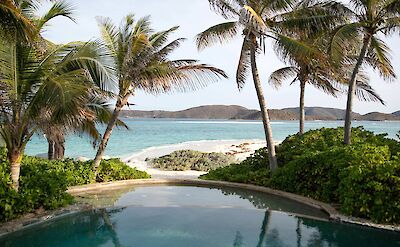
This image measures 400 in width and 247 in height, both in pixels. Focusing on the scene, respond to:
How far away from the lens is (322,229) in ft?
25.2

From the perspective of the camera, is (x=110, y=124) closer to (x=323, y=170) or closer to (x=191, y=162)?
(x=323, y=170)

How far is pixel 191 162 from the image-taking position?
22.7 meters

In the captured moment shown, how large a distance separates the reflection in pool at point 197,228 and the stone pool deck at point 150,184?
0.16 meters

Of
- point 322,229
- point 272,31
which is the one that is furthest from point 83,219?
point 272,31

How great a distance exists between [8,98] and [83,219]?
10.9ft

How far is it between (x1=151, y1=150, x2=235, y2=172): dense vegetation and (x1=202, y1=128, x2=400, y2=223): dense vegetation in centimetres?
728

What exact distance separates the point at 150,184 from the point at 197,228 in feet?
17.3

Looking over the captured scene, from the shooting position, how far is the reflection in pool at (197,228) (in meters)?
6.96

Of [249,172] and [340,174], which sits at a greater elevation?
[340,174]

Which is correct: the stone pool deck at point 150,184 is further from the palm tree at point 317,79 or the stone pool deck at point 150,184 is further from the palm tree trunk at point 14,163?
the palm tree at point 317,79

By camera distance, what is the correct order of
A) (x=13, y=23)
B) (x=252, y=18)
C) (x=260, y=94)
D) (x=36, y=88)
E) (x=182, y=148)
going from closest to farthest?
(x=13, y=23), (x=36, y=88), (x=252, y=18), (x=260, y=94), (x=182, y=148)

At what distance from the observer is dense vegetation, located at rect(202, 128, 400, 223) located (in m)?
7.62

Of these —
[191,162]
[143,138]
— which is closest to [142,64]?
[191,162]

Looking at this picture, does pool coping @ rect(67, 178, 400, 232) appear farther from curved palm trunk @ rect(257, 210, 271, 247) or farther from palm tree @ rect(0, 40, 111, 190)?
palm tree @ rect(0, 40, 111, 190)
